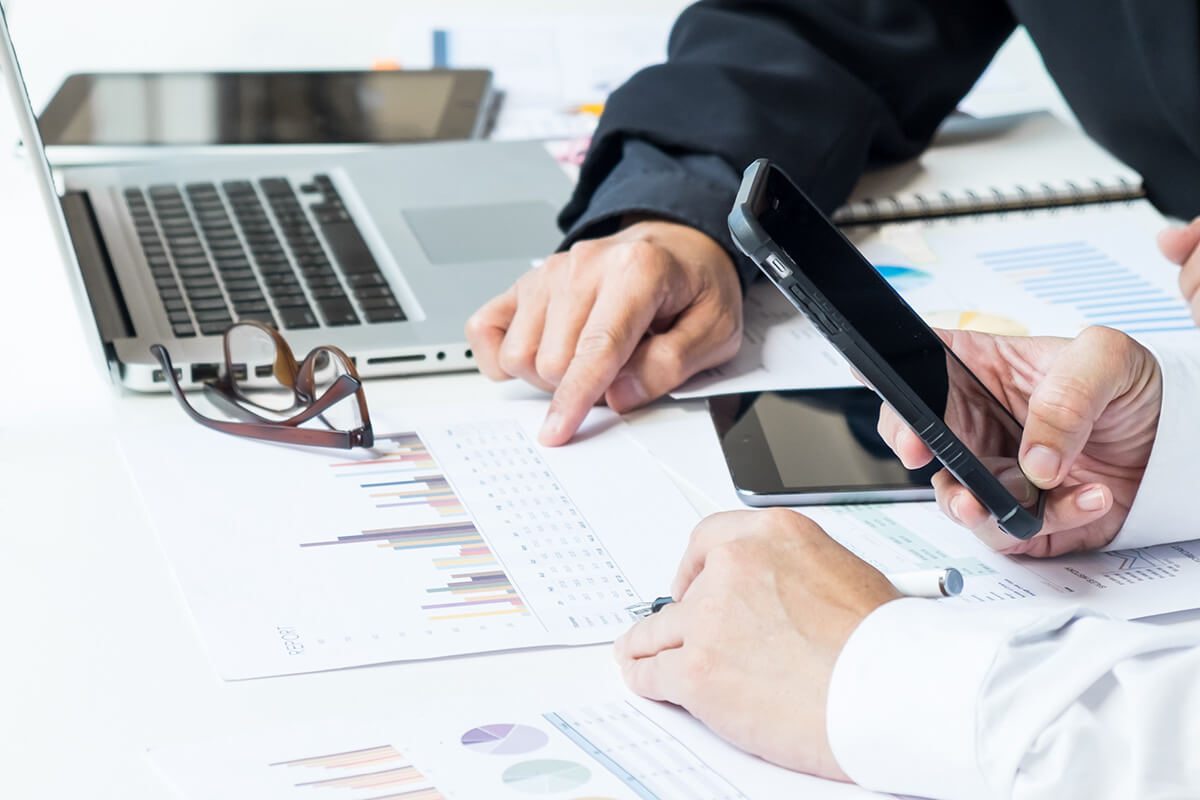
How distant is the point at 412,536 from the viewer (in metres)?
0.72

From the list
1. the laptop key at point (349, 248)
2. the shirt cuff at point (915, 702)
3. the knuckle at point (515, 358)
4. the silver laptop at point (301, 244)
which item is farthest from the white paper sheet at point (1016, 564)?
the laptop key at point (349, 248)

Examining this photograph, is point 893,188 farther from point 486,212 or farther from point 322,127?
point 322,127

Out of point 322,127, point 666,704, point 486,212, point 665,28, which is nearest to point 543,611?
point 666,704

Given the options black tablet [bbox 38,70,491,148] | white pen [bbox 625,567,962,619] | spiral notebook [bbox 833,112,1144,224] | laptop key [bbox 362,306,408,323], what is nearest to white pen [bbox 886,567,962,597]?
white pen [bbox 625,567,962,619]

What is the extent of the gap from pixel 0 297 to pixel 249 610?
0.53 meters

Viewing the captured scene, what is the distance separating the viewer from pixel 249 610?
2.12ft

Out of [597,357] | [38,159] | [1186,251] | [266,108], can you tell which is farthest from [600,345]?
[266,108]

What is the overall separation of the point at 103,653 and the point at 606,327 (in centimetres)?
37

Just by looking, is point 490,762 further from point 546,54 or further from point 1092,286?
point 546,54

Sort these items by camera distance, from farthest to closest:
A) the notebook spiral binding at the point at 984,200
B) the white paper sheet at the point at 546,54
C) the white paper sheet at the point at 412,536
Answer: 1. the white paper sheet at the point at 546,54
2. the notebook spiral binding at the point at 984,200
3. the white paper sheet at the point at 412,536

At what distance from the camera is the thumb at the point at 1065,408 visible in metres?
0.65

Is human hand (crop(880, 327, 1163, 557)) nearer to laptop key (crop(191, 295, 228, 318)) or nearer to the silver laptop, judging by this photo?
the silver laptop

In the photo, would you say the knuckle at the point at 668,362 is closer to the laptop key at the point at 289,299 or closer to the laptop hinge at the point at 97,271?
the laptop key at the point at 289,299

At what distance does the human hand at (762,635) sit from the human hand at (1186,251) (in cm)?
52
